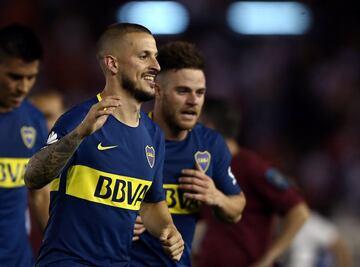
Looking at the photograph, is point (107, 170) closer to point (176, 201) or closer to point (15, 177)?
point (176, 201)

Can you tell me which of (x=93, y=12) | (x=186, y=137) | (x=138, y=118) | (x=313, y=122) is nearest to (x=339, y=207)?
(x=313, y=122)

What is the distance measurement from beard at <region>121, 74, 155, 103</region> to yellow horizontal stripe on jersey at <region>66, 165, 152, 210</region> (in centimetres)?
41

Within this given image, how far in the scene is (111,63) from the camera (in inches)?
197

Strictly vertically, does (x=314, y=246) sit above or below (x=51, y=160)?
above

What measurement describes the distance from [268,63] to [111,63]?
10962 millimetres

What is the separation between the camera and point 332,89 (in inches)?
606

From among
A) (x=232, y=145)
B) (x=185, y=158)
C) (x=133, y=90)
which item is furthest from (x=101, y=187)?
(x=232, y=145)

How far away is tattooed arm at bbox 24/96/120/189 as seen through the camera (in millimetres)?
4367

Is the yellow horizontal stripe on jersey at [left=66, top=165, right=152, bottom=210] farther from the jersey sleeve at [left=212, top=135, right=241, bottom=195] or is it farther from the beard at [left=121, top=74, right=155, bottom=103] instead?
the jersey sleeve at [left=212, top=135, right=241, bottom=195]

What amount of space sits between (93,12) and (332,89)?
4137mm

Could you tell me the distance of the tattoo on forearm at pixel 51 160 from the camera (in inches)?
175

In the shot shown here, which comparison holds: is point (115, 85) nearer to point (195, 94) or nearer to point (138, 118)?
point (138, 118)

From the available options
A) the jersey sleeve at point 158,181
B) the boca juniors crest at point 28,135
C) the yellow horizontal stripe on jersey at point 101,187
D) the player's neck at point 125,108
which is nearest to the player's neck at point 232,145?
the boca juniors crest at point 28,135

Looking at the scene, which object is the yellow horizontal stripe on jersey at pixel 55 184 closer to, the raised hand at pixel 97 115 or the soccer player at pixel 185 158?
the raised hand at pixel 97 115
